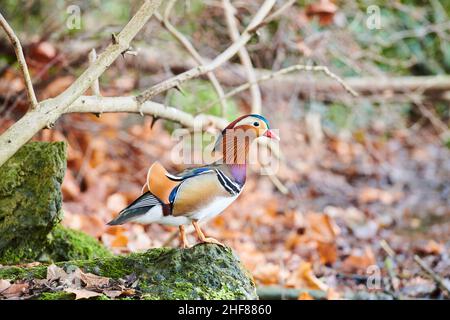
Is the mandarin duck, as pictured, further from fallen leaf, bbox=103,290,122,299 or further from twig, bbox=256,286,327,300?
twig, bbox=256,286,327,300

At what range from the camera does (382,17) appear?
25.9ft

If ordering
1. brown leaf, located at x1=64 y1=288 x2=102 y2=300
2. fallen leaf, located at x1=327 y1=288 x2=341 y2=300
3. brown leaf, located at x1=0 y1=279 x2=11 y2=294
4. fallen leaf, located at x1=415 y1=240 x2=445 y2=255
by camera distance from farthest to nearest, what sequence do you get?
1. fallen leaf, located at x1=415 y1=240 x2=445 y2=255
2. fallen leaf, located at x1=327 y1=288 x2=341 y2=300
3. brown leaf, located at x1=0 y1=279 x2=11 y2=294
4. brown leaf, located at x1=64 y1=288 x2=102 y2=300

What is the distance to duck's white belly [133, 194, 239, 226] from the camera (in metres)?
2.39

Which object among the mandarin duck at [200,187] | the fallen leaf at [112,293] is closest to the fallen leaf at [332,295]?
the mandarin duck at [200,187]

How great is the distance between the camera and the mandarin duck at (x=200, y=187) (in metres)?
2.39

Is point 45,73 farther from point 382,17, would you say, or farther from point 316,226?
point 382,17

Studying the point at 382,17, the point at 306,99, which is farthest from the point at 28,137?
the point at 382,17

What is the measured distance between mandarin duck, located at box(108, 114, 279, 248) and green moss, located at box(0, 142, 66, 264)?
56 centimetres

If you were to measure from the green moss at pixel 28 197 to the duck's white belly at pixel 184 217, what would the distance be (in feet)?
1.96

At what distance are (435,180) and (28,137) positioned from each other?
5795mm

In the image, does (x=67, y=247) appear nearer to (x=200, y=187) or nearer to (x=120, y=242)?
(x=120, y=242)

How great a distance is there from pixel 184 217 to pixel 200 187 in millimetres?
128

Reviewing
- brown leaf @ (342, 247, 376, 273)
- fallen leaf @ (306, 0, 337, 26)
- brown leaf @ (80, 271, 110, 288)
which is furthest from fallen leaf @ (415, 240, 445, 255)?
brown leaf @ (80, 271, 110, 288)

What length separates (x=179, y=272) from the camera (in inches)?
92.4
